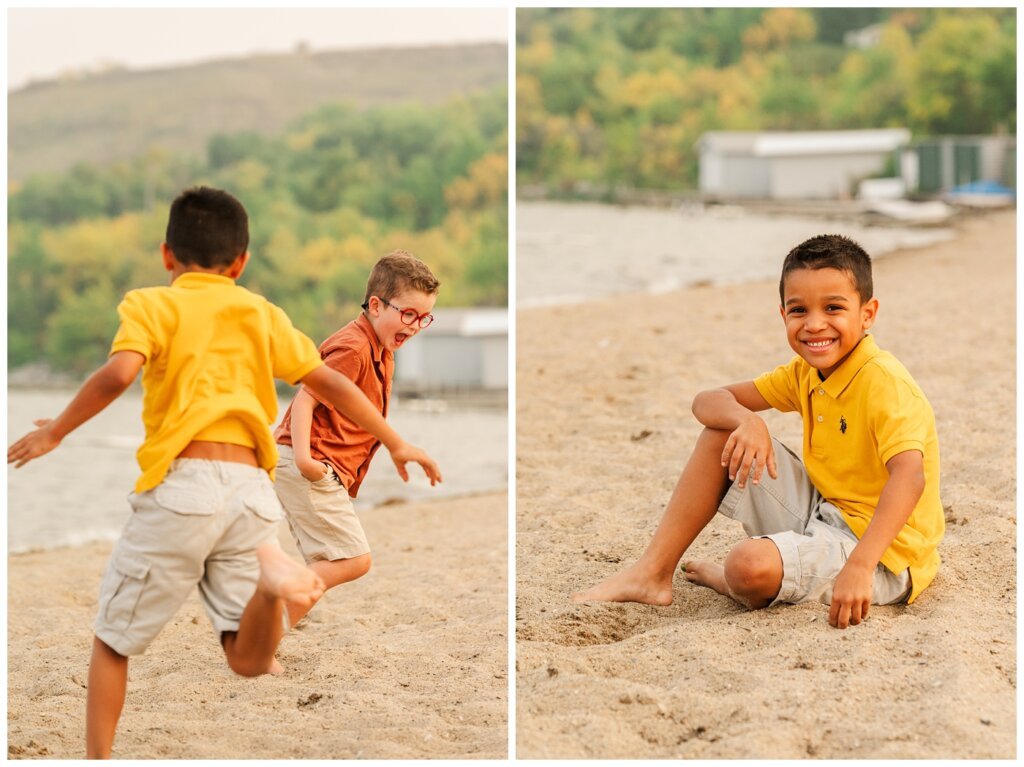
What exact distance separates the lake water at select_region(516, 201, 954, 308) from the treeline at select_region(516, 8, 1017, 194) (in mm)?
8517

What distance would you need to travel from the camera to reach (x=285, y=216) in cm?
3117

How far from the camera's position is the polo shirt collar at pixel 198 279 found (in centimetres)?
236

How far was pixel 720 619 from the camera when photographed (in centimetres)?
275

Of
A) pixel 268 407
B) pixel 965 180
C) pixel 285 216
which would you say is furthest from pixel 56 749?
pixel 285 216

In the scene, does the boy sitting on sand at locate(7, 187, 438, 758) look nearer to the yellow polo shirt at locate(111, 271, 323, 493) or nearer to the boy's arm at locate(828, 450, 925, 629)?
the yellow polo shirt at locate(111, 271, 323, 493)

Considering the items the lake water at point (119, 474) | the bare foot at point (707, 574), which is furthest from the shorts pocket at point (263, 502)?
the lake water at point (119, 474)

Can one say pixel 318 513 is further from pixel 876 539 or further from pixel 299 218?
pixel 299 218

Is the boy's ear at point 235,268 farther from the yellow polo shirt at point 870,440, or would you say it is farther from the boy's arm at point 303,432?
the yellow polo shirt at point 870,440

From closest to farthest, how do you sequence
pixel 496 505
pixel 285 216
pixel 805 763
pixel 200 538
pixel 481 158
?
pixel 805 763
pixel 200 538
pixel 496 505
pixel 285 216
pixel 481 158

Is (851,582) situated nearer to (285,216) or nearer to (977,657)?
(977,657)

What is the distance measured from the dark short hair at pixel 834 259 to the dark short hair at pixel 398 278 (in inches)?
31.0

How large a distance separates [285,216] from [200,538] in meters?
29.6

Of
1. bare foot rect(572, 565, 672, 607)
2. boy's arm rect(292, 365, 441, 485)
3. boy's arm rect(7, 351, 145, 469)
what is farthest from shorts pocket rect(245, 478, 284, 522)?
bare foot rect(572, 565, 672, 607)

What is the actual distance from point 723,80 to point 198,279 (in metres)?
32.8
